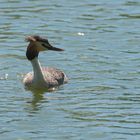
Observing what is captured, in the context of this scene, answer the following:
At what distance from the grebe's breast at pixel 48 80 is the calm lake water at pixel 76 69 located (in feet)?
0.64

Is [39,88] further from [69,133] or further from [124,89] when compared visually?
[69,133]

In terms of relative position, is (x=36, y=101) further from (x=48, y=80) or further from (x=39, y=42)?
(x=39, y=42)

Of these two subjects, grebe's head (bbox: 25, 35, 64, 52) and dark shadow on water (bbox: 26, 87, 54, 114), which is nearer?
dark shadow on water (bbox: 26, 87, 54, 114)

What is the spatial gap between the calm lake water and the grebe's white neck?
375 millimetres

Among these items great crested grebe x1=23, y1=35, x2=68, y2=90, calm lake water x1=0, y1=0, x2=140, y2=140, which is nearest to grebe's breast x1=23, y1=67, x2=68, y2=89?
great crested grebe x1=23, y1=35, x2=68, y2=90

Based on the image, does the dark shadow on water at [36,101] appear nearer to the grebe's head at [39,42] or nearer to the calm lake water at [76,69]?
the calm lake water at [76,69]

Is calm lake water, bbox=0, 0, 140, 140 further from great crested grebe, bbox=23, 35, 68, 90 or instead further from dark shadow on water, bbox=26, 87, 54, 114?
great crested grebe, bbox=23, 35, 68, 90

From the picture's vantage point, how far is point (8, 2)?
89.0ft

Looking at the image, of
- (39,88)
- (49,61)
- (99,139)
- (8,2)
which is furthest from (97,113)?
(8,2)

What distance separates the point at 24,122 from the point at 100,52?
567 cm

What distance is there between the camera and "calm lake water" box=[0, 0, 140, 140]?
16.0m

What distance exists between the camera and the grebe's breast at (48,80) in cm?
1992

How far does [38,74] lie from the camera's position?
20.1m

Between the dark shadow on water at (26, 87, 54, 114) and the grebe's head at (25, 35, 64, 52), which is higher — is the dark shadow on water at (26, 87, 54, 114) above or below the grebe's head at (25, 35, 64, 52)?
below
